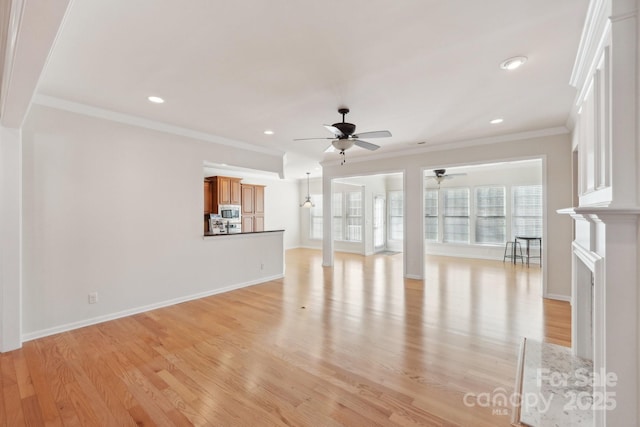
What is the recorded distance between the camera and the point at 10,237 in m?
2.85

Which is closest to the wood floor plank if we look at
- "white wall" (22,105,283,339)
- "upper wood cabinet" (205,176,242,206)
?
"white wall" (22,105,283,339)

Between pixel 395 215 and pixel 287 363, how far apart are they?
26.0 ft

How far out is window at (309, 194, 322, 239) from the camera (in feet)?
34.4

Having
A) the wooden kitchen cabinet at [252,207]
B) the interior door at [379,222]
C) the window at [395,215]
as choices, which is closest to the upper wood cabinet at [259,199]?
the wooden kitchen cabinet at [252,207]

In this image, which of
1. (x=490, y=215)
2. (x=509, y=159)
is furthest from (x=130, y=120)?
(x=490, y=215)

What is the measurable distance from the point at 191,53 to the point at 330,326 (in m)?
3.15

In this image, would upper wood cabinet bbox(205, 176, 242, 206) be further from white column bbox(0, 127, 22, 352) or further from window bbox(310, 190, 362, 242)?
white column bbox(0, 127, 22, 352)

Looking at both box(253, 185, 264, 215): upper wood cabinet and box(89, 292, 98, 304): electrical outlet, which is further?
box(253, 185, 264, 215): upper wood cabinet

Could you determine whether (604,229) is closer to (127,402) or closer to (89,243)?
(127,402)

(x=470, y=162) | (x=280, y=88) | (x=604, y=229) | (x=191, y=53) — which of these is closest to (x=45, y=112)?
(x=191, y=53)

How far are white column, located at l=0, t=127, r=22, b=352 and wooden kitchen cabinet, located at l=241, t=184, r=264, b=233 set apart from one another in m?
5.18

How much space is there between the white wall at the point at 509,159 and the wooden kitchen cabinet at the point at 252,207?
3807 millimetres

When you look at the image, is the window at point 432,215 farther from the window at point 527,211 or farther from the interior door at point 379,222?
the window at point 527,211

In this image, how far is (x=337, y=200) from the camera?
9852 millimetres
